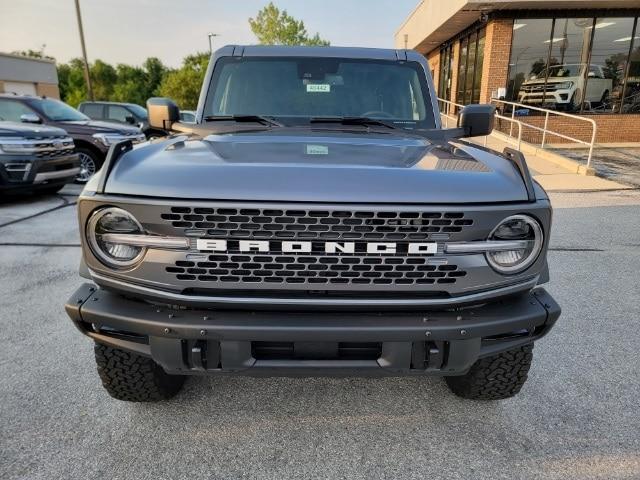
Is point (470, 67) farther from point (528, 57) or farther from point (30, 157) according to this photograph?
point (30, 157)

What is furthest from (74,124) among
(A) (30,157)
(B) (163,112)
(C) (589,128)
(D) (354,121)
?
(C) (589,128)

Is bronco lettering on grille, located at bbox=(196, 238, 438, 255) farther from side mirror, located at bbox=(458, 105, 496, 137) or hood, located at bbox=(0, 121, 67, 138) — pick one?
hood, located at bbox=(0, 121, 67, 138)

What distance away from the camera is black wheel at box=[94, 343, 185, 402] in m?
2.26

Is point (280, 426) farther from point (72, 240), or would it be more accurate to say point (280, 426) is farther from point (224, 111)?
point (72, 240)

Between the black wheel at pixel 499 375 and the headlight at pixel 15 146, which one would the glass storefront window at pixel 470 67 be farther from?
the black wheel at pixel 499 375

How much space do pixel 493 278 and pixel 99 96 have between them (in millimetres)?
65851

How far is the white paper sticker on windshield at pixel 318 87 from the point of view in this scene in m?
3.26

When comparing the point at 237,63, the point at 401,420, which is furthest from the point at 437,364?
the point at 237,63

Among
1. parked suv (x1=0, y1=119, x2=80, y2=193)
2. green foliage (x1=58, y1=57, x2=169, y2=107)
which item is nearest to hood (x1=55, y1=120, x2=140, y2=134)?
parked suv (x1=0, y1=119, x2=80, y2=193)

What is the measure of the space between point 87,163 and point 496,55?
1224cm

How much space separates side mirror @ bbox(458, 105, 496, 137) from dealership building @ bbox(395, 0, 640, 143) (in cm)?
1283

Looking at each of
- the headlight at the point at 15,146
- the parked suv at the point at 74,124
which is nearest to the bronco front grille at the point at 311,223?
the headlight at the point at 15,146

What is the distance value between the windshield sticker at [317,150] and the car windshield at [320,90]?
3.17ft

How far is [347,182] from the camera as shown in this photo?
1.81 metres
